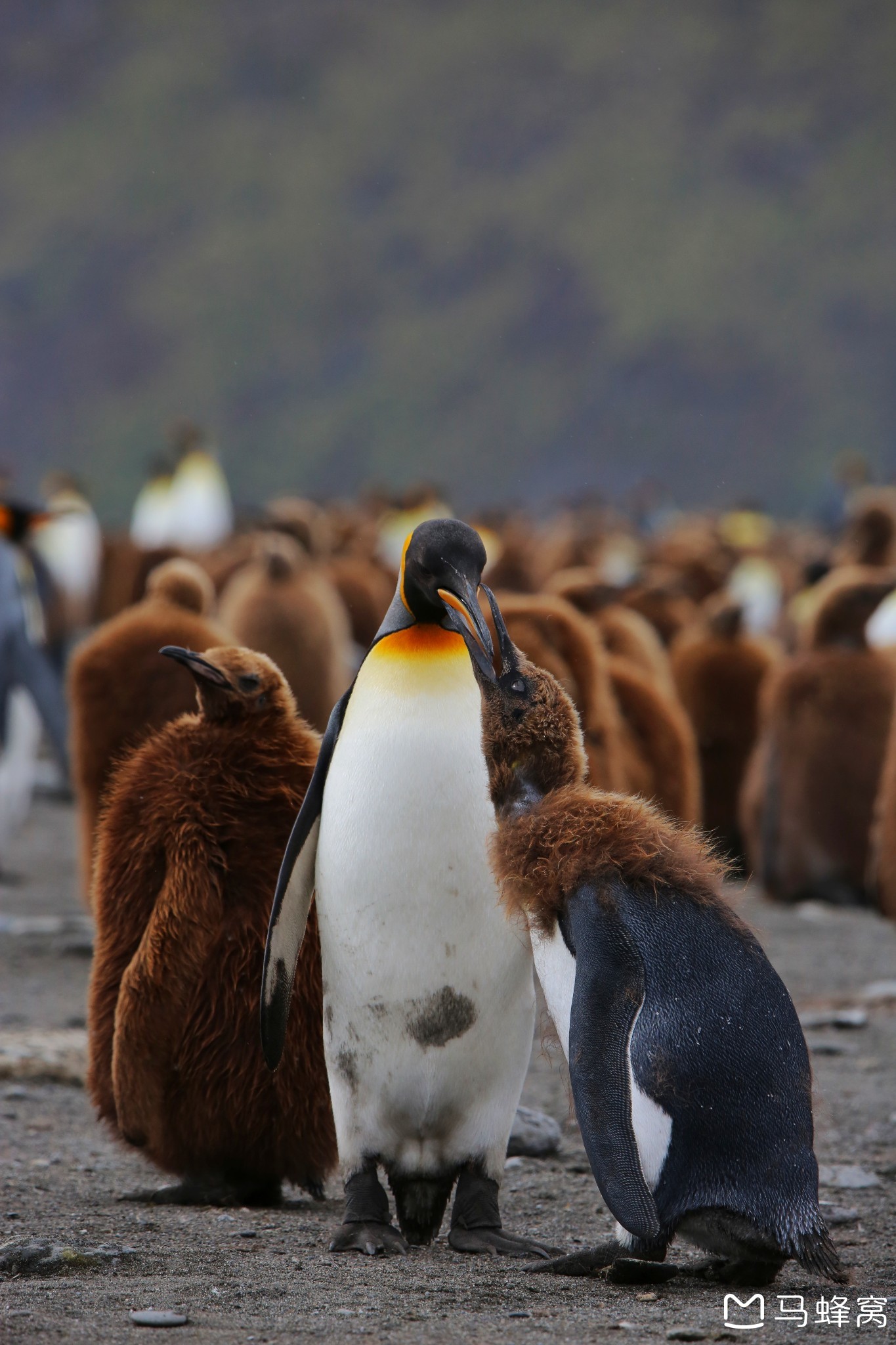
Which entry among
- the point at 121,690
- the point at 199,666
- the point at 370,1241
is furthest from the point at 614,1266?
the point at 121,690

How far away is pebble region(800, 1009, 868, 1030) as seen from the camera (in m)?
5.20

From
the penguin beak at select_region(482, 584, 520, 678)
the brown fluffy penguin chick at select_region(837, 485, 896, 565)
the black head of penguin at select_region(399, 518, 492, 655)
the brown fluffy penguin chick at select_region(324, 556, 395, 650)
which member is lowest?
the penguin beak at select_region(482, 584, 520, 678)

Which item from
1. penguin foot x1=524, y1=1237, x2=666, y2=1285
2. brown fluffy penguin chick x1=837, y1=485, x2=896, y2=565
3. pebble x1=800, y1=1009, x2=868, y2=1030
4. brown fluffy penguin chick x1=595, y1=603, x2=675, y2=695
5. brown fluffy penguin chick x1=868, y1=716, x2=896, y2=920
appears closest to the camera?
penguin foot x1=524, y1=1237, x2=666, y2=1285

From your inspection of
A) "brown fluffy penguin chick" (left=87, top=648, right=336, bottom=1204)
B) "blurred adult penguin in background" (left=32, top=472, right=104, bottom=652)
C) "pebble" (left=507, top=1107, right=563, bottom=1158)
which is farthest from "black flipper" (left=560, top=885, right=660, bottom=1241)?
"blurred adult penguin in background" (left=32, top=472, right=104, bottom=652)

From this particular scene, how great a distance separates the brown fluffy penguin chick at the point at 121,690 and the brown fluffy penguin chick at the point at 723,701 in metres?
3.75

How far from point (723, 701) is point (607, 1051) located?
19.5ft

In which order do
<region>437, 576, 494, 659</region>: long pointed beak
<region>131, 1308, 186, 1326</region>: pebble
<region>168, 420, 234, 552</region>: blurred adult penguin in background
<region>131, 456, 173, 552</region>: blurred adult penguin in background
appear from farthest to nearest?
<region>131, 456, 173, 552</region>: blurred adult penguin in background < <region>168, 420, 234, 552</region>: blurred adult penguin in background < <region>437, 576, 494, 659</region>: long pointed beak < <region>131, 1308, 186, 1326</region>: pebble

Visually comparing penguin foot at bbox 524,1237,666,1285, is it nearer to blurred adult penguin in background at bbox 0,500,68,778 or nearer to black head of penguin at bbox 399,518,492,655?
black head of penguin at bbox 399,518,492,655

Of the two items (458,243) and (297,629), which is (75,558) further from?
(458,243)

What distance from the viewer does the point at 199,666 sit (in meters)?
3.34

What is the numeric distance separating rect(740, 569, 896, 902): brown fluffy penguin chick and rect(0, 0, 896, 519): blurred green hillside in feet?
133

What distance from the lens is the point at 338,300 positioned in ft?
193

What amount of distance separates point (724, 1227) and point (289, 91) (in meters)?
73.1

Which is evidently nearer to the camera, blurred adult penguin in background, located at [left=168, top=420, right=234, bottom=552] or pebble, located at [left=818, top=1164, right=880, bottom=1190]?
pebble, located at [left=818, top=1164, right=880, bottom=1190]
